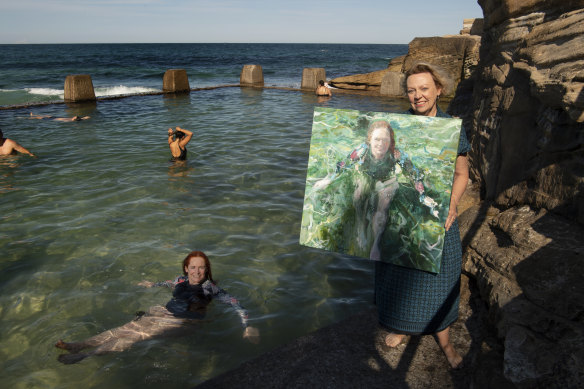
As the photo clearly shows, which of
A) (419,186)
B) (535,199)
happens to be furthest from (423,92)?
(535,199)

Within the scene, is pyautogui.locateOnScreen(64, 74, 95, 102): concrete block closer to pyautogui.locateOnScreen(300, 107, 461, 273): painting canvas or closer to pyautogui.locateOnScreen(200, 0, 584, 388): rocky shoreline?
pyautogui.locateOnScreen(200, 0, 584, 388): rocky shoreline

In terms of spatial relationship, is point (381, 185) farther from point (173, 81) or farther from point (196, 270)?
point (173, 81)

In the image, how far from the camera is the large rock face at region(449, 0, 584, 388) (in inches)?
96.6

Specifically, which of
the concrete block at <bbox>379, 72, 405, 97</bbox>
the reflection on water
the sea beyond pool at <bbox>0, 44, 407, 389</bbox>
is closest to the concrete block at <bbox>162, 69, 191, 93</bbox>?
the sea beyond pool at <bbox>0, 44, 407, 389</bbox>

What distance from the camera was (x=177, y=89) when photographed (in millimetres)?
20922

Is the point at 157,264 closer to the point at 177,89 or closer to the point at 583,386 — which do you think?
the point at 583,386

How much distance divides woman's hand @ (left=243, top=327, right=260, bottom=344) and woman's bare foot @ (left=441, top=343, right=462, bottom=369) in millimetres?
1732

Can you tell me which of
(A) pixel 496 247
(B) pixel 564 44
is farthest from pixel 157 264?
(B) pixel 564 44

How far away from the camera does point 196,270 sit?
446 centimetres

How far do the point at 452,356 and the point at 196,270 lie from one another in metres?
2.70

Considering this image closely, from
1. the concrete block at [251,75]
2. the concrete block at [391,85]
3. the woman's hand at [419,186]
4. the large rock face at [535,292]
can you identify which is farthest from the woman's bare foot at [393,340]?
the concrete block at [251,75]

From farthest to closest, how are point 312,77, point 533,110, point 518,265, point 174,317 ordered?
point 312,77, point 174,317, point 533,110, point 518,265

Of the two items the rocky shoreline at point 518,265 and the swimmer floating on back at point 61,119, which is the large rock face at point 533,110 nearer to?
the rocky shoreline at point 518,265

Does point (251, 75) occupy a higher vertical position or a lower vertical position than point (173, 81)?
higher
